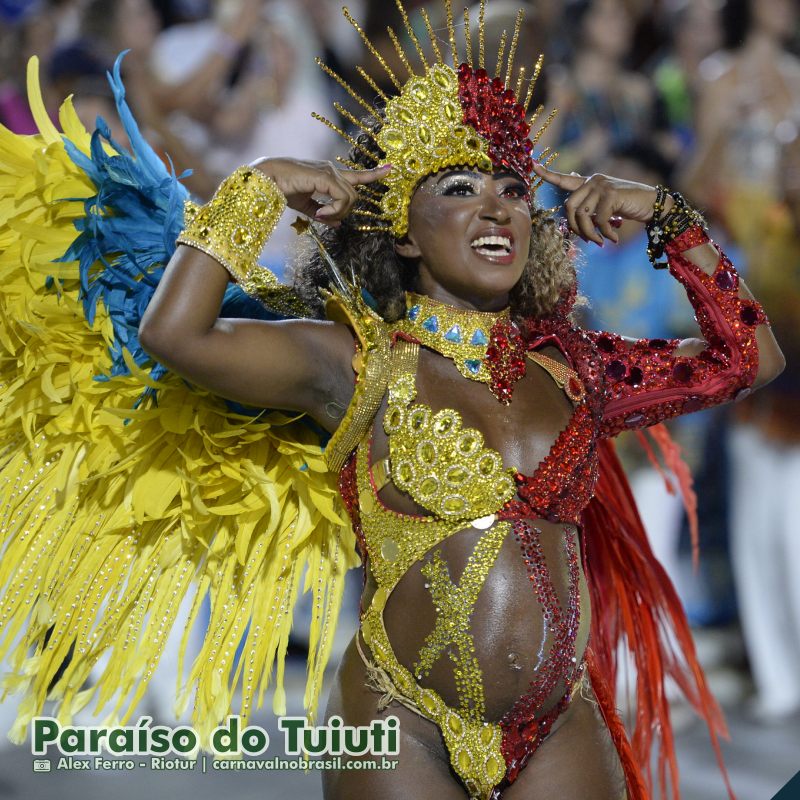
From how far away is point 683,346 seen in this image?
2.53 meters

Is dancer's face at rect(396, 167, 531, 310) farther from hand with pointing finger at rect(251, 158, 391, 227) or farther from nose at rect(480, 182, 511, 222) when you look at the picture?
hand with pointing finger at rect(251, 158, 391, 227)

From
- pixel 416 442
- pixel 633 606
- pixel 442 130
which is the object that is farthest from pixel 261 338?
pixel 633 606

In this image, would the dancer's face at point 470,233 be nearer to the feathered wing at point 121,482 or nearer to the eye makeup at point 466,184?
the eye makeup at point 466,184

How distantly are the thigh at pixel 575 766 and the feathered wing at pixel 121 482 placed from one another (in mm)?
501

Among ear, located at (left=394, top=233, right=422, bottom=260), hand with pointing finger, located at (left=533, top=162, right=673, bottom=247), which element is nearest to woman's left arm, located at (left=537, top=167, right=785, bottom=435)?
hand with pointing finger, located at (left=533, top=162, right=673, bottom=247)

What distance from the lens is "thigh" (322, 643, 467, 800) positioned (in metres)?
2.09

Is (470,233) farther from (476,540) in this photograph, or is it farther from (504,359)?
(476,540)

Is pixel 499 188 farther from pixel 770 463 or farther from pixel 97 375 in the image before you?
pixel 770 463

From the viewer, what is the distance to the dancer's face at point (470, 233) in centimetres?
226

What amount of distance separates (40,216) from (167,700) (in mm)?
2361

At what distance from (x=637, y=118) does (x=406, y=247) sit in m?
3.78

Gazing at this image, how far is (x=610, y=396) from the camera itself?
243cm

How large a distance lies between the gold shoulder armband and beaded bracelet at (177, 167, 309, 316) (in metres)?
0.25

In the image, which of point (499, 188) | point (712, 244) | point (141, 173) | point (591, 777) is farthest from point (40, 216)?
point (591, 777)
